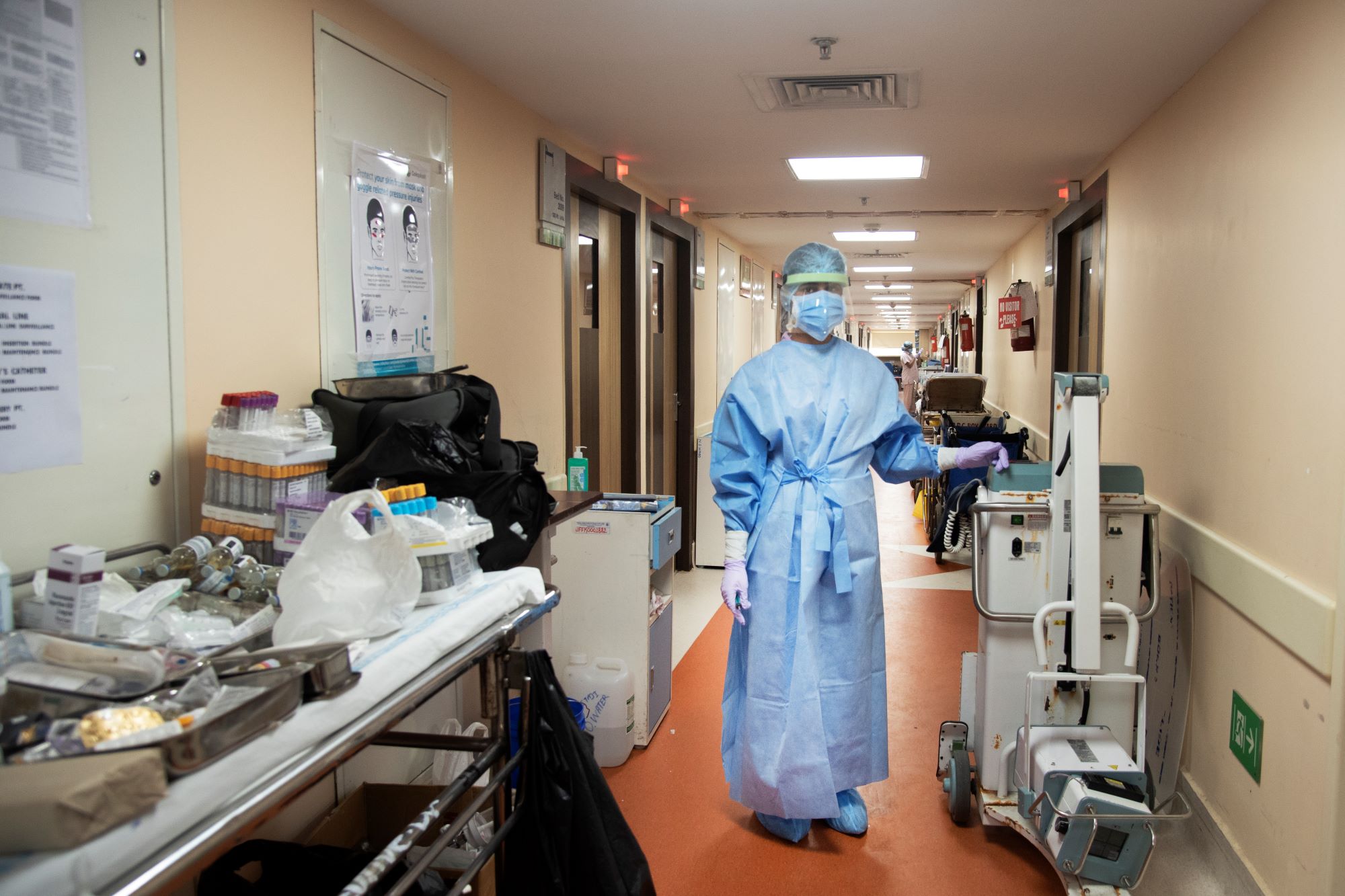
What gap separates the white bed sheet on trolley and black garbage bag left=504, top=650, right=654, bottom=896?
0.23m

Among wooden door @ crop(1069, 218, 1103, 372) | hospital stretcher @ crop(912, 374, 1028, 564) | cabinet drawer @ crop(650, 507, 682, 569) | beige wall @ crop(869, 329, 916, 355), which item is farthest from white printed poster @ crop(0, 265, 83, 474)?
beige wall @ crop(869, 329, 916, 355)

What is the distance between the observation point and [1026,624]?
8.55ft

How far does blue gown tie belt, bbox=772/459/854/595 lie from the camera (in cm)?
249

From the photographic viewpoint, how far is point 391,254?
2453mm

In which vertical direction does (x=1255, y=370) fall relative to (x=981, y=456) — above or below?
above

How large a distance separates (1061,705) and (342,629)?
1.96 metres

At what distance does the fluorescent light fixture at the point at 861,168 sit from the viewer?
431 centimetres

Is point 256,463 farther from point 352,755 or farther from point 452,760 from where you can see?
point 452,760

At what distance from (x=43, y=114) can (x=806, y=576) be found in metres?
1.96

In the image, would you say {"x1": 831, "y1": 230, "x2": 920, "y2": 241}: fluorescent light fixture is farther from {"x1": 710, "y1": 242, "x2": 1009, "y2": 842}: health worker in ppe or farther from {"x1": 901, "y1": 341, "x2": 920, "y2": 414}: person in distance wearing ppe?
{"x1": 901, "y1": 341, "x2": 920, "y2": 414}: person in distance wearing ppe

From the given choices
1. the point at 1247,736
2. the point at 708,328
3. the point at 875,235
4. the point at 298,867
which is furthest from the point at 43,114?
the point at 875,235

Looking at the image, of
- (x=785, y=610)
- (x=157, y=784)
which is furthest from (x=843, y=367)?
(x=157, y=784)

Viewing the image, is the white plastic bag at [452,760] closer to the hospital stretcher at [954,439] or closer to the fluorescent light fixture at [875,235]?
the hospital stretcher at [954,439]

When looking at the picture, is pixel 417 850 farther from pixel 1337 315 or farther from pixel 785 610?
pixel 1337 315
